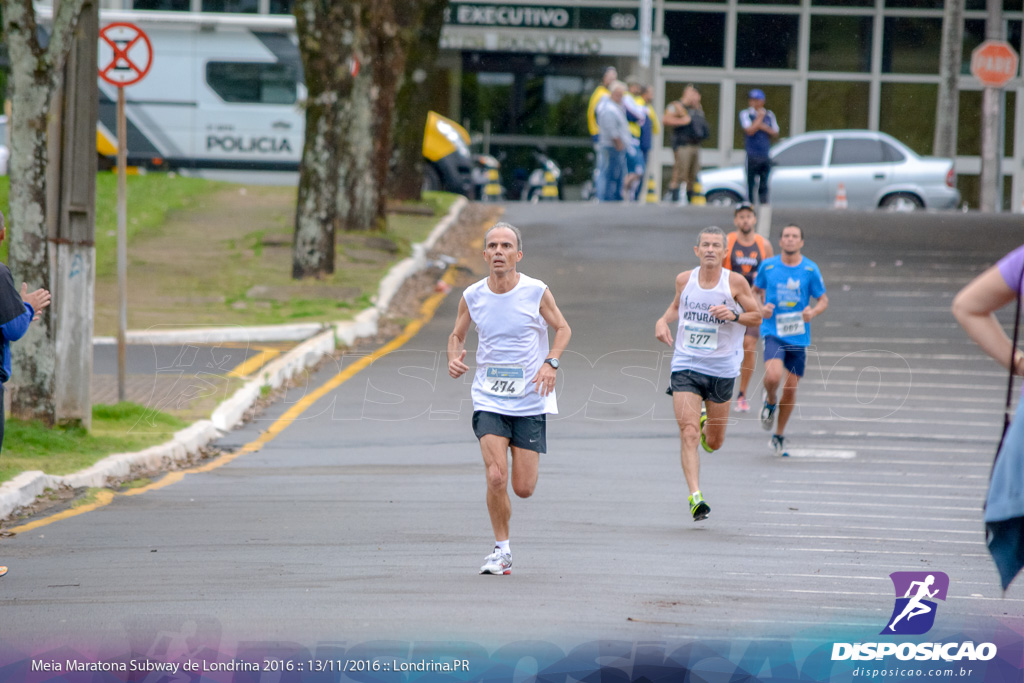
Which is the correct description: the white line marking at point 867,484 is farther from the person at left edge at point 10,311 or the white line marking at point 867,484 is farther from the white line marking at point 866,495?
the person at left edge at point 10,311

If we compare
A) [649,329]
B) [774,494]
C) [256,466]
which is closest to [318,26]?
[649,329]

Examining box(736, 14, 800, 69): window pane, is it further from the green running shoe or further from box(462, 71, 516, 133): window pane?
the green running shoe

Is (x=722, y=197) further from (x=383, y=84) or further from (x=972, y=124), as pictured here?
(x=972, y=124)

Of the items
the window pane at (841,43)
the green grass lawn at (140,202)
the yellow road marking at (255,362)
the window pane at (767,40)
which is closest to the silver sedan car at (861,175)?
the green grass lawn at (140,202)

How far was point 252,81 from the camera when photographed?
3012 cm

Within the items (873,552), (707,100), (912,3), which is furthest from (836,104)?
(873,552)

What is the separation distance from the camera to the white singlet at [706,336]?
971 cm

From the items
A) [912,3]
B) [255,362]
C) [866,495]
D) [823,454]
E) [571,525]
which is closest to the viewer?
[571,525]

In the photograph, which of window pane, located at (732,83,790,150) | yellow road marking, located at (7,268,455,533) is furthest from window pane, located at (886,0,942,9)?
yellow road marking, located at (7,268,455,533)

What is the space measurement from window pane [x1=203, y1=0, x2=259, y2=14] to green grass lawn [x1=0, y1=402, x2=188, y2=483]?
89.1 ft

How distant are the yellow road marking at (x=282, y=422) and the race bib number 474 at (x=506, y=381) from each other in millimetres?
3199

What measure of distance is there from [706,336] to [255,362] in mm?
6692

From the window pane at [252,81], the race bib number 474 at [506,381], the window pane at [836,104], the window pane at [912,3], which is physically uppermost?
the window pane at [912,3]

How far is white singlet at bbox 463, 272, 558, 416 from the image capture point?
750 cm
